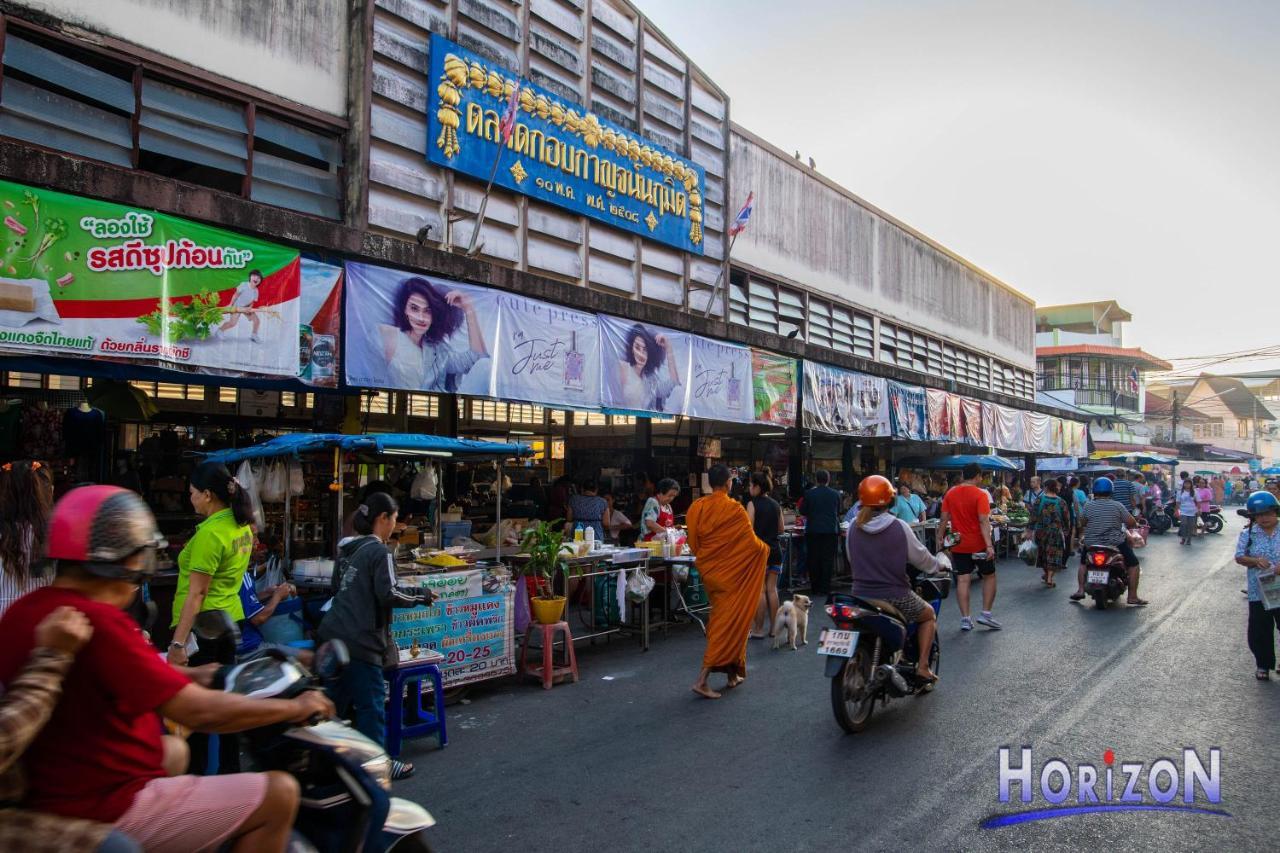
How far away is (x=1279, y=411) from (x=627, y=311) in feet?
292

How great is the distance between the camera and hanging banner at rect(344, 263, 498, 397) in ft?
29.0

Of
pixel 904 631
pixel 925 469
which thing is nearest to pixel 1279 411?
pixel 925 469

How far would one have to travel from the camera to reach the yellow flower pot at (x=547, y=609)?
8.03 m

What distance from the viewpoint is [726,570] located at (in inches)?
300

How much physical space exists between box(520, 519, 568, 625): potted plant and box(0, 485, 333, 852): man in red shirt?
5.46m

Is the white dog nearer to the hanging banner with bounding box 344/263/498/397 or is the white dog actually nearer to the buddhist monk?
the buddhist monk

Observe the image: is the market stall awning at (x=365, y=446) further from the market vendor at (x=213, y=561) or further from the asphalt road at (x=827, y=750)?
the asphalt road at (x=827, y=750)

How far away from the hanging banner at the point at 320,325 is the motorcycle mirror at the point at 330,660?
570cm

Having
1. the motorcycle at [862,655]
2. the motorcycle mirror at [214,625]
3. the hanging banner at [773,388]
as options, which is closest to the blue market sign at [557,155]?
the hanging banner at [773,388]

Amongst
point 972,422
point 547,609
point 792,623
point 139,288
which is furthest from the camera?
point 972,422

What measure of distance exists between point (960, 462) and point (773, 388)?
9452 millimetres

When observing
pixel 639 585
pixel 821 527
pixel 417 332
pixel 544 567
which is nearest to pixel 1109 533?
pixel 821 527

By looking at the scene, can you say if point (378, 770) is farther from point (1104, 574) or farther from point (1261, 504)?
point (1104, 574)

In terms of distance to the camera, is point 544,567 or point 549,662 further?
point 544,567
